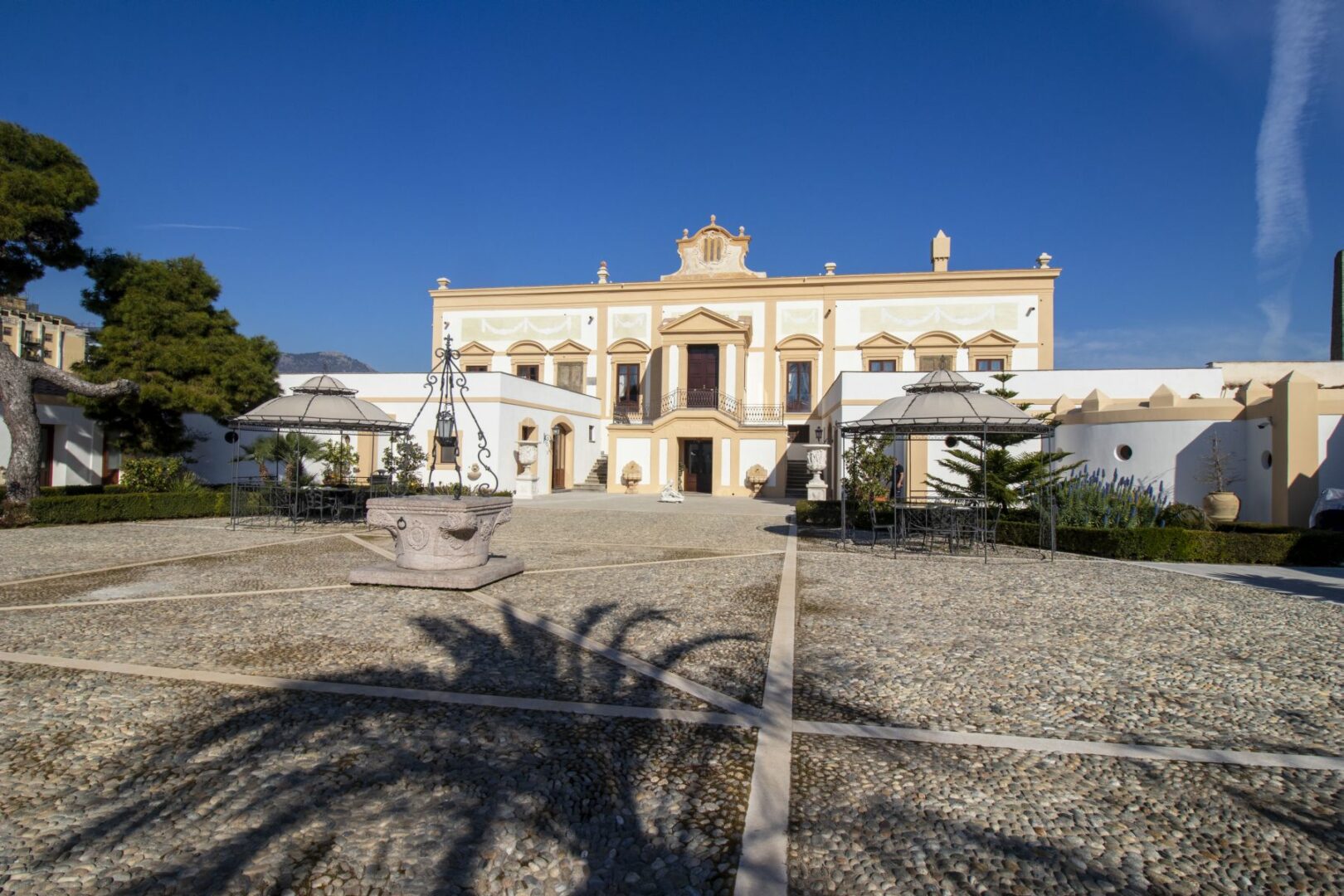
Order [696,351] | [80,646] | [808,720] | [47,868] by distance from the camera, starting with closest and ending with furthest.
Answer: [47,868] → [808,720] → [80,646] → [696,351]

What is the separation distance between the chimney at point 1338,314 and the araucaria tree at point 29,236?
40336 millimetres

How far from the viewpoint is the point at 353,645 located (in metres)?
5.08

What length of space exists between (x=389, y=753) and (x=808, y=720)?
6.98 feet

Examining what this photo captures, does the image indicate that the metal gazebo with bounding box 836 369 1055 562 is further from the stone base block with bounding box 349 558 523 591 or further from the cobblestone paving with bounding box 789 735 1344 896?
the cobblestone paving with bounding box 789 735 1344 896

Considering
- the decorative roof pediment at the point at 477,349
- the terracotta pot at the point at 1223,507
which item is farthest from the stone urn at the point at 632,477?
the terracotta pot at the point at 1223,507

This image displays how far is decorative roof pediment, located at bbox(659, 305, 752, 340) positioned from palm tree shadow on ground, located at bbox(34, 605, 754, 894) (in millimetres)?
24330

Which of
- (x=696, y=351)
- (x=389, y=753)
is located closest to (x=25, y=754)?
(x=389, y=753)

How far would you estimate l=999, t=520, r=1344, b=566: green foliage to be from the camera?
9.88 meters

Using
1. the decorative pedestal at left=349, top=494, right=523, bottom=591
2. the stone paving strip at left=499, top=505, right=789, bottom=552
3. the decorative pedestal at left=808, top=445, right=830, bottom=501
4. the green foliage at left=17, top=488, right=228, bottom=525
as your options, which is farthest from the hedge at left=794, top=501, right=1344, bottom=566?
the green foliage at left=17, top=488, right=228, bottom=525

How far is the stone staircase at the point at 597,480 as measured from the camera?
27.2m

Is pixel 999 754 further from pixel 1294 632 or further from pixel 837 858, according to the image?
pixel 1294 632

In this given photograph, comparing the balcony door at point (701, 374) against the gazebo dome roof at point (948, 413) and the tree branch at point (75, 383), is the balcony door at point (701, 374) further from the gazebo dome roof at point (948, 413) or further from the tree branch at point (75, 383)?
the tree branch at point (75, 383)

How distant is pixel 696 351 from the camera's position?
28.4 meters

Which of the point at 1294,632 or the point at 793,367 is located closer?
the point at 1294,632
